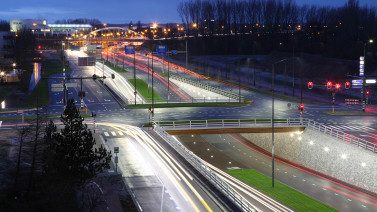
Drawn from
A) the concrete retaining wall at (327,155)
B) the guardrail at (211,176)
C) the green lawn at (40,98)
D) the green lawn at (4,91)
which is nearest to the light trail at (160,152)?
the guardrail at (211,176)

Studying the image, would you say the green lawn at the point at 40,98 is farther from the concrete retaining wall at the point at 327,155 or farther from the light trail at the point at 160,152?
the concrete retaining wall at the point at 327,155

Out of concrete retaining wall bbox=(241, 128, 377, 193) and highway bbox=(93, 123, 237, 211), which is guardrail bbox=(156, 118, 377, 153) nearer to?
concrete retaining wall bbox=(241, 128, 377, 193)

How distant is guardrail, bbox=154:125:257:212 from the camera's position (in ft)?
93.3

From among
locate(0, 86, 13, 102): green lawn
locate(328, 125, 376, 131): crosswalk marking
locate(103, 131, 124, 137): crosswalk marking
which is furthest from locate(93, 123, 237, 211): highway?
locate(0, 86, 13, 102): green lawn

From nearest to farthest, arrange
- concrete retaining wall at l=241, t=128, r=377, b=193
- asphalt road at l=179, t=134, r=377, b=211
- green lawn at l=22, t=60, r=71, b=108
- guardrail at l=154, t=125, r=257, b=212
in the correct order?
guardrail at l=154, t=125, r=257, b=212 → asphalt road at l=179, t=134, r=377, b=211 → concrete retaining wall at l=241, t=128, r=377, b=193 → green lawn at l=22, t=60, r=71, b=108

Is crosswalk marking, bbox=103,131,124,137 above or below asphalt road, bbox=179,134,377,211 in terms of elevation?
above

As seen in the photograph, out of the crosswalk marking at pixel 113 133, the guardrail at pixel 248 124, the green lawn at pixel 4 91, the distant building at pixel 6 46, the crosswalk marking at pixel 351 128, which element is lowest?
the crosswalk marking at pixel 113 133

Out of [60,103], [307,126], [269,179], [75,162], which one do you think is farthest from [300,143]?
[60,103]

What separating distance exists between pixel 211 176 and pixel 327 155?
20608 mm

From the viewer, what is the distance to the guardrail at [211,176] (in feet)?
93.3

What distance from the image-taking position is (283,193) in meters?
40.8

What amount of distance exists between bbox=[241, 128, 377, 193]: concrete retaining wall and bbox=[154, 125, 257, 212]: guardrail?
1347 centimetres

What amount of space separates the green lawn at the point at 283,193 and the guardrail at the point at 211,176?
4712 millimetres

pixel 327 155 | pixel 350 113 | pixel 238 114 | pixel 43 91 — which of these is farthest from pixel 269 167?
pixel 43 91
